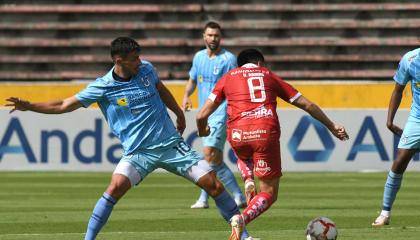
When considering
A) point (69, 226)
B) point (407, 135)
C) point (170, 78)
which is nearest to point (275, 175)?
point (407, 135)

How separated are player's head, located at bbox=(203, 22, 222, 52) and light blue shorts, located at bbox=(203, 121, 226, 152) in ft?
3.07

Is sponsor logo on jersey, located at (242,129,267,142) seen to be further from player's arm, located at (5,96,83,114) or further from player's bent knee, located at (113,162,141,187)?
player's arm, located at (5,96,83,114)

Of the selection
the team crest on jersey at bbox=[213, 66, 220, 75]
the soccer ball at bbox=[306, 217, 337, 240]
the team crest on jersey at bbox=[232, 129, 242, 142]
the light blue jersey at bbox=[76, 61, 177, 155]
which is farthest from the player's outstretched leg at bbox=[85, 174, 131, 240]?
the team crest on jersey at bbox=[213, 66, 220, 75]

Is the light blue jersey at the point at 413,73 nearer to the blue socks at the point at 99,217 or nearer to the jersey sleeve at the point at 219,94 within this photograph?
the jersey sleeve at the point at 219,94

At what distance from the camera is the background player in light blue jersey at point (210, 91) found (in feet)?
46.4

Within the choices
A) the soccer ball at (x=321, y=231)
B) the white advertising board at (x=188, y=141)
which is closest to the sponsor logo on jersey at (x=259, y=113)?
the soccer ball at (x=321, y=231)

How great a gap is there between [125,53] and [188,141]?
11494 mm

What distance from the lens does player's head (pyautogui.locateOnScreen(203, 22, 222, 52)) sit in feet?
46.9

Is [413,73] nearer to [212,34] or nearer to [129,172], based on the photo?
[129,172]

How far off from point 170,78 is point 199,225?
1413 centimetres

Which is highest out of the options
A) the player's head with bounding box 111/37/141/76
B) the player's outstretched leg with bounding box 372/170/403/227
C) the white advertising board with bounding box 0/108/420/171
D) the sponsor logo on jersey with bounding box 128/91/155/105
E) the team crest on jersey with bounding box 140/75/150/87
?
the player's head with bounding box 111/37/141/76

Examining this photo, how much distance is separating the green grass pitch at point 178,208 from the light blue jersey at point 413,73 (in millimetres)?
1184

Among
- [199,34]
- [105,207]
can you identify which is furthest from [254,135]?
[199,34]

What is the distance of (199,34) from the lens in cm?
2672
